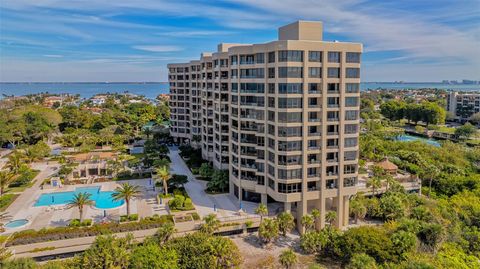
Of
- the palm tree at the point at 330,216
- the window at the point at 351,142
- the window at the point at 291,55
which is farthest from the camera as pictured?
the window at the point at 351,142

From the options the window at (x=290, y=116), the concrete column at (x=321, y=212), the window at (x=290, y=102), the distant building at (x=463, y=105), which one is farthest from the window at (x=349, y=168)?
the distant building at (x=463, y=105)

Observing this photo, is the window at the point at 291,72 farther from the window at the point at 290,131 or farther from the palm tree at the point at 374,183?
the palm tree at the point at 374,183

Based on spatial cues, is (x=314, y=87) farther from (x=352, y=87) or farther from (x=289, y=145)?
(x=289, y=145)

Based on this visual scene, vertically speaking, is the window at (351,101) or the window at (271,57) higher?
the window at (271,57)

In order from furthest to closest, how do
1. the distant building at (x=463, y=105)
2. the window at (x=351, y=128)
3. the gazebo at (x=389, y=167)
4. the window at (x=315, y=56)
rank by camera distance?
the distant building at (x=463, y=105), the gazebo at (x=389, y=167), the window at (x=351, y=128), the window at (x=315, y=56)

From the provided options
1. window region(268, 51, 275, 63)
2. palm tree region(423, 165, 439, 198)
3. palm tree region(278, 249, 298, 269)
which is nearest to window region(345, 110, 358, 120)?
window region(268, 51, 275, 63)

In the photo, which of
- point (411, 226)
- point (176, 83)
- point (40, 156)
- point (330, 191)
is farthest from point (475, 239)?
point (40, 156)

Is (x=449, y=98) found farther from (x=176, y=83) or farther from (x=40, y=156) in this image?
(x=40, y=156)
